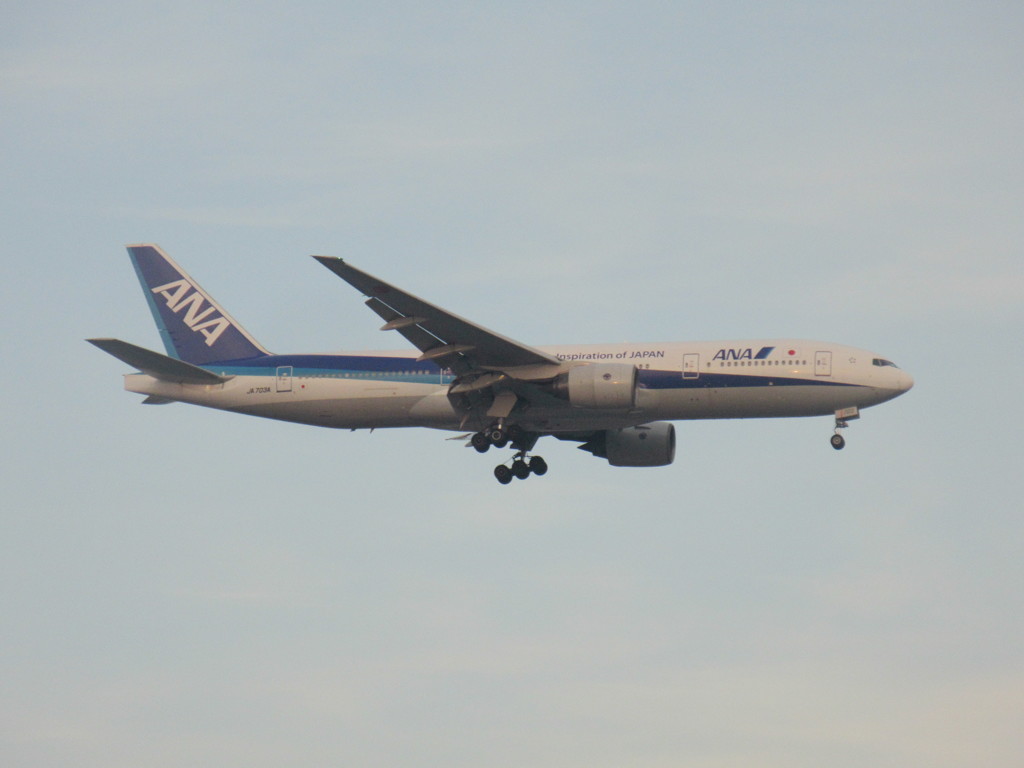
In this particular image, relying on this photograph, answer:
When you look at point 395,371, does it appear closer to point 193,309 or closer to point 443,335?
point 443,335

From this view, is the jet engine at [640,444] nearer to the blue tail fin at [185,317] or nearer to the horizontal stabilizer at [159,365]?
the blue tail fin at [185,317]

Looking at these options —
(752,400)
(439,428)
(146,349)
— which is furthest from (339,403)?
(752,400)

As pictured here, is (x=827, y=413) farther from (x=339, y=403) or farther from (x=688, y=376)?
(x=339, y=403)

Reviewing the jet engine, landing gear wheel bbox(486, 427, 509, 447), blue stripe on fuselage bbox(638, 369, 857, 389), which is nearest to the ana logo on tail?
landing gear wheel bbox(486, 427, 509, 447)

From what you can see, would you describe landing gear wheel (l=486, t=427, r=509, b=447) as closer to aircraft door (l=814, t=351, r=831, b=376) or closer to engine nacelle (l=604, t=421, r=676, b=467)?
engine nacelle (l=604, t=421, r=676, b=467)

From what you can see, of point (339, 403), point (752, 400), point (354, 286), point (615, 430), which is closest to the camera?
point (354, 286)

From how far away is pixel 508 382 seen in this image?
4556cm

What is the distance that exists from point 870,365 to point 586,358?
8587mm

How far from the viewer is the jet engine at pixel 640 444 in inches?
2013

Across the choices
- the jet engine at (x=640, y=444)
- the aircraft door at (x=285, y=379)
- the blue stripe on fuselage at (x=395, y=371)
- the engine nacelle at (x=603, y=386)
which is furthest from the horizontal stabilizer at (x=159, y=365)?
the jet engine at (x=640, y=444)

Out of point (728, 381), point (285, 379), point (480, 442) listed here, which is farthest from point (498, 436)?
point (285, 379)

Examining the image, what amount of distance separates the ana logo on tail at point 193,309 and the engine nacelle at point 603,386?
13810 mm

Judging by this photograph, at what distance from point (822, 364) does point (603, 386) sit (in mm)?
6736

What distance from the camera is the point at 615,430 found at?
51062 millimetres
